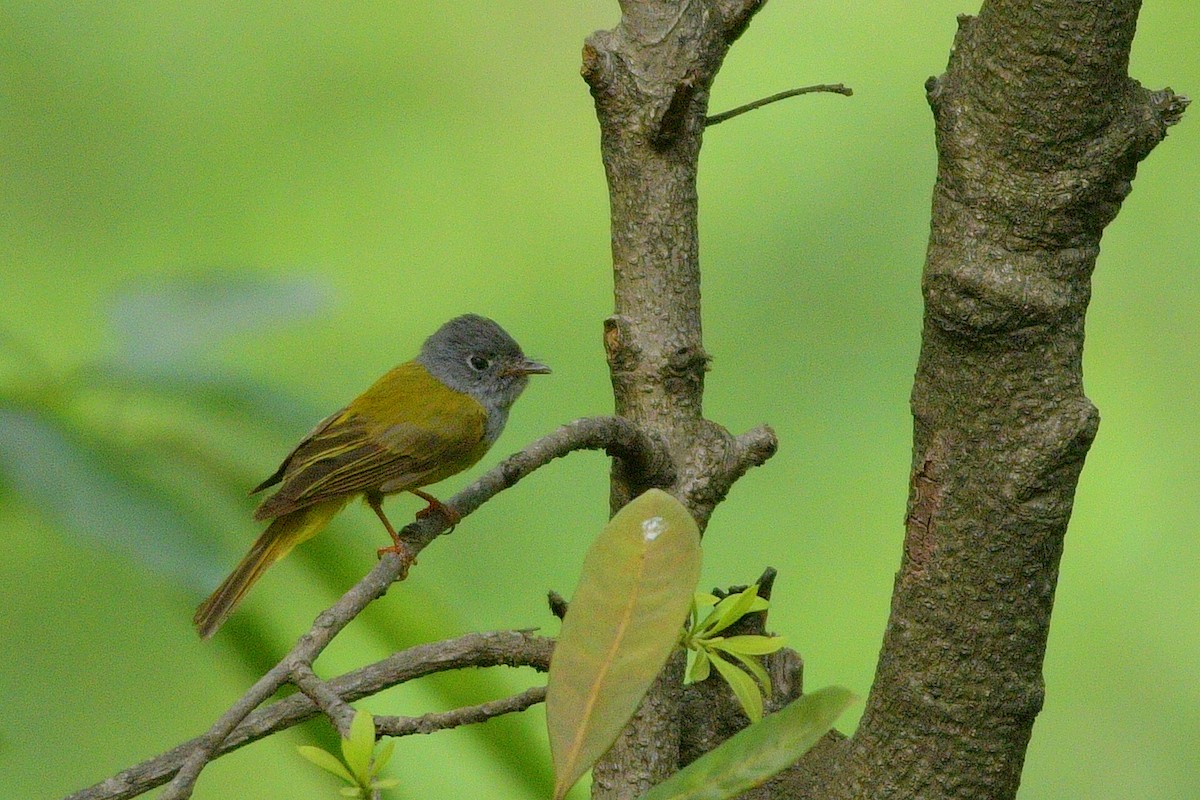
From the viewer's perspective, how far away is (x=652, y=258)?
1463 mm

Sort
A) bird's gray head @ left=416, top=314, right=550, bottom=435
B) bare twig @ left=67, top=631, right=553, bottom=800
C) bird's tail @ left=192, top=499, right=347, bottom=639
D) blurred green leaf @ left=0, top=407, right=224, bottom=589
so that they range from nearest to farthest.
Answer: bare twig @ left=67, top=631, right=553, bottom=800, blurred green leaf @ left=0, top=407, right=224, bottom=589, bird's tail @ left=192, top=499, right=347, bottom=639, bird's gray head @ left=416, top=314, right=550, bottom=435

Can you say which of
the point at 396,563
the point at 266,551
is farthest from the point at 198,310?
the point at 266,551

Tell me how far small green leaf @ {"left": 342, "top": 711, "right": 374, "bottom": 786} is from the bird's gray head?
1582 millimetres

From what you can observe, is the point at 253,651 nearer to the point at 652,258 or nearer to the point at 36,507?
the point at 36,507

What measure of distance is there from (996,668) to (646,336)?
0.53m

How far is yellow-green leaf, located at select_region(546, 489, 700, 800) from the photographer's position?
74 centimetres

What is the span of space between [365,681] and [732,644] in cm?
34

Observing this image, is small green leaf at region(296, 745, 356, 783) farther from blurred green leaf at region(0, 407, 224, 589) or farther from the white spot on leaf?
blurred green leaf at region(0, 407, 224, 589)

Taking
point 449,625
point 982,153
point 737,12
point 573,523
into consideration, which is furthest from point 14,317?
point 982,153

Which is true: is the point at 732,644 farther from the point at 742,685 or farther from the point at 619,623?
the point at 619,623

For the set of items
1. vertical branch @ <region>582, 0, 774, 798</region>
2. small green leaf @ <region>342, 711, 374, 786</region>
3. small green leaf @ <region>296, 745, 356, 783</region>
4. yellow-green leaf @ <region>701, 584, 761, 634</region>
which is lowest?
small green leaf @ <region>296, 745, 356, 783</region>

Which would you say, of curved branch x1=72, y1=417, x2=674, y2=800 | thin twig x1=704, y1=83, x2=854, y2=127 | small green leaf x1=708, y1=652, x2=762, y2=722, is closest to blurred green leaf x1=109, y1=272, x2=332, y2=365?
curved branch x1=72, y1=417, x2=674, y2=800

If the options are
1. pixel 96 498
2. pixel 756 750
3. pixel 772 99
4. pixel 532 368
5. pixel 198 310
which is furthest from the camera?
pixel 532 368

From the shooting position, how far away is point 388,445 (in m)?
2.10
